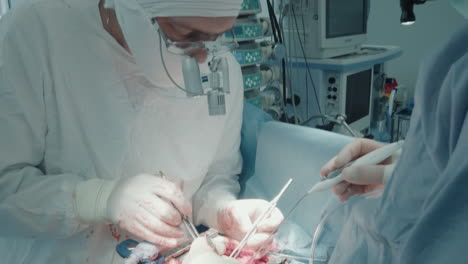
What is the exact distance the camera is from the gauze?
0.99 m

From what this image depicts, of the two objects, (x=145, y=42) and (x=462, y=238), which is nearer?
(x=462, y=238)

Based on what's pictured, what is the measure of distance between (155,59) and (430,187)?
2.97 feet

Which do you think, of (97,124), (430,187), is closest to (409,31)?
(97,124)

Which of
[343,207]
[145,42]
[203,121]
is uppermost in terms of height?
[145,42]

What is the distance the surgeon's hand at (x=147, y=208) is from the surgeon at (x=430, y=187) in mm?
585

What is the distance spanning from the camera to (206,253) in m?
1.01

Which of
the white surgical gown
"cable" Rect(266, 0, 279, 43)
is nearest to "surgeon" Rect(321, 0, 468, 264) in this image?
the white surgical gown

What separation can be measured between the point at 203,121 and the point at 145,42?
0.47 metres

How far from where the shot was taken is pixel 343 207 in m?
1.13

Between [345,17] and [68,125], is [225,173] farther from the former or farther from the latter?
[345,17]

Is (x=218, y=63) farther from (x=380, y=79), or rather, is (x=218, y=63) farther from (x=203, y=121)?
(x=380, y=79)

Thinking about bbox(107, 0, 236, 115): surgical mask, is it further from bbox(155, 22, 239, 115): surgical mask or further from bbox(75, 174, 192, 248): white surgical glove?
bbox(75, 174, 192, 248): white surgical glove

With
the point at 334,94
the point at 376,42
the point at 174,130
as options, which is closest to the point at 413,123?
the point at 174,130

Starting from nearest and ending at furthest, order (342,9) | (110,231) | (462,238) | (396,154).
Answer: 1. (462,238)
2. (396,154)
3. (110,231)
4. (342,9)
